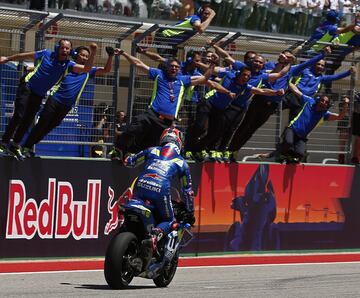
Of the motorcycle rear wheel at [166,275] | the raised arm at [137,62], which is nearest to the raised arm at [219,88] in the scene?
the raised arm at [137,62]

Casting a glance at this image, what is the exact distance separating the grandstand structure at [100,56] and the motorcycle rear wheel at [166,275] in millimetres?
3656

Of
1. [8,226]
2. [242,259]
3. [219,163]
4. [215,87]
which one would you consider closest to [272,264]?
[242,259]

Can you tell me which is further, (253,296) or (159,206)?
(159,206)

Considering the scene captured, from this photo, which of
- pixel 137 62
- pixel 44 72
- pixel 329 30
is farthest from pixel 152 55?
pixel 329 30

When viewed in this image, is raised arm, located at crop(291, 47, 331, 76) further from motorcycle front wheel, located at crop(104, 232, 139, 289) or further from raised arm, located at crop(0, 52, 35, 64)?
motorcycle front wheel, located at crop(104, 232, 139, 289)

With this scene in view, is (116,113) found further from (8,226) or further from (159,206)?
(159,206)

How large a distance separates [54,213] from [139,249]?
360 centimetres

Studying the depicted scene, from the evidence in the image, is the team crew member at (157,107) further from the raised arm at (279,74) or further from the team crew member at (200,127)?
the raised arm at (279,74)

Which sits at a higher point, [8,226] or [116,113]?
[116,113]

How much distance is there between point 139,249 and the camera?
12211 mm

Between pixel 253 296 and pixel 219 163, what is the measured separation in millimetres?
5909

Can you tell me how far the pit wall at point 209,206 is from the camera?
598 inches

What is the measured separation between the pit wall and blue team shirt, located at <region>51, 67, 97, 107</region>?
93cm

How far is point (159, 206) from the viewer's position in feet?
41.9
